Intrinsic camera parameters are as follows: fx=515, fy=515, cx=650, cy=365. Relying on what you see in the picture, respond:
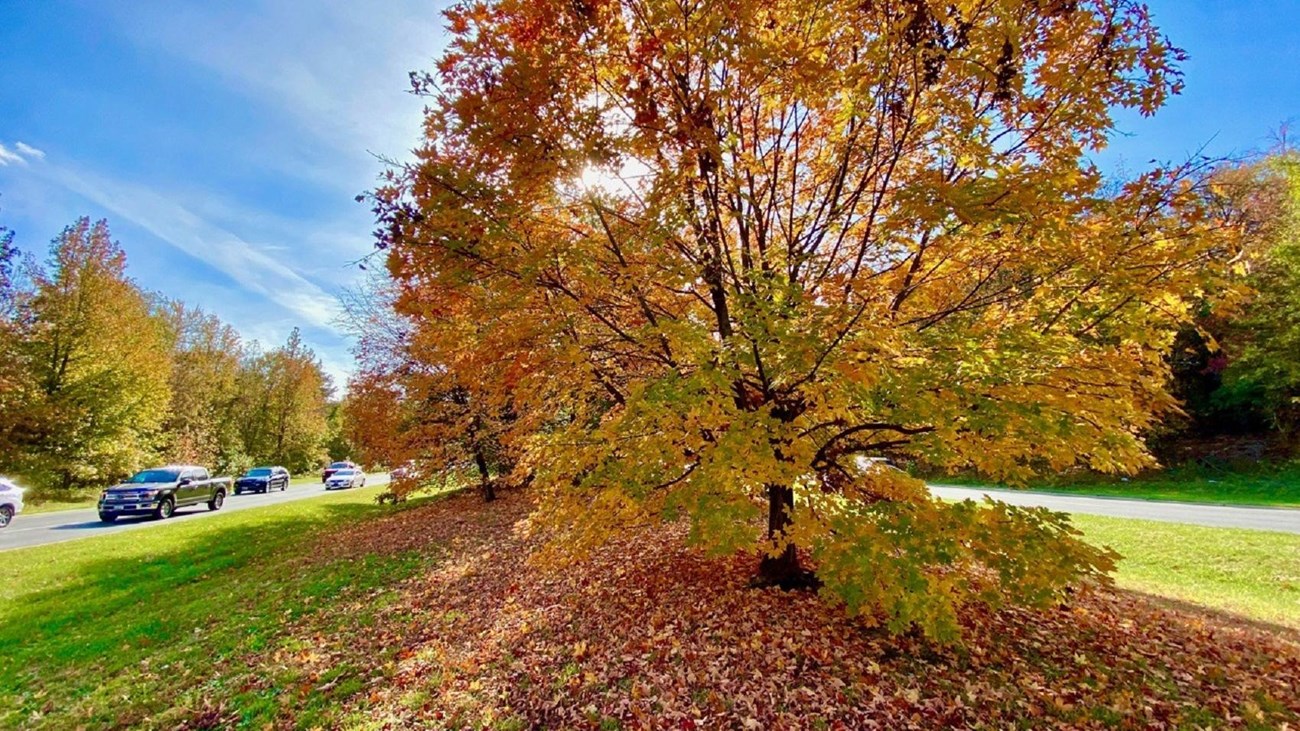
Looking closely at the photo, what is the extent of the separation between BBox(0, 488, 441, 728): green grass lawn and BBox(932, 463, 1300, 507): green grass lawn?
68.8ft

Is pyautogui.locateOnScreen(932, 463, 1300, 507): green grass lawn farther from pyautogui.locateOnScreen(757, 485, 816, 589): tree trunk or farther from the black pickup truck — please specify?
the black pickup truck

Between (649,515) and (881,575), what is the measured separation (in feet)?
8.08

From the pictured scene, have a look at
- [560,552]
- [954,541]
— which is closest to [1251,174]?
[954,541]

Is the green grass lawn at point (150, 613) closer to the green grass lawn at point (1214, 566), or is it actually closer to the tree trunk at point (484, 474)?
the tree trunk at point (484, 474)

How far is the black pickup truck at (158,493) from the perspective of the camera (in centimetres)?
1627

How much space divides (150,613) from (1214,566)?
56.2 feet

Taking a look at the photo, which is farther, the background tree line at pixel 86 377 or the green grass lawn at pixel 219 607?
the background tree line at pixel 86 377

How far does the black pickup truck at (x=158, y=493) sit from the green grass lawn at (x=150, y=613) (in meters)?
3.85

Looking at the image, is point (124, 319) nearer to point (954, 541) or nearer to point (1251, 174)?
point (954, 541)

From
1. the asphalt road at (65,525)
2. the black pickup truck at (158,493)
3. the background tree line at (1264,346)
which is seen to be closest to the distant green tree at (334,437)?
the asphalt road at (65,525)

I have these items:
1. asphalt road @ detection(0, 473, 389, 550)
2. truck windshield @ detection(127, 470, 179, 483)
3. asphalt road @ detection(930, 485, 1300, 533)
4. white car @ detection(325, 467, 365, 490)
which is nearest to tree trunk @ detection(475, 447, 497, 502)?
asphalt road @ detection(0, 473, 389, 550)

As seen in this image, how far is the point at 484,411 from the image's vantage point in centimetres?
1409

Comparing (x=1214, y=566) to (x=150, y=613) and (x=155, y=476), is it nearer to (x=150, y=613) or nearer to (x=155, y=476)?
(x=150, y=613)

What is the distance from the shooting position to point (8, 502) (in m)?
14.9
